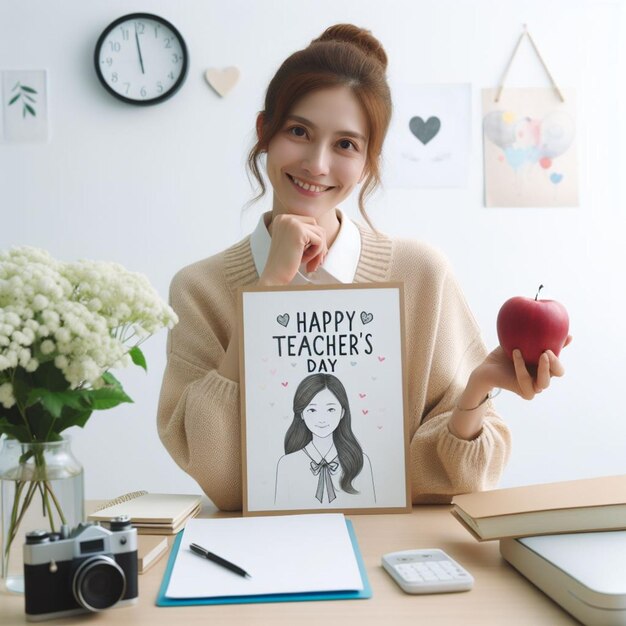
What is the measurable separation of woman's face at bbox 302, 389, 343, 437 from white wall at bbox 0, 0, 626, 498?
4.79 feet

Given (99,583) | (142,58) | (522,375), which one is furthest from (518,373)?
(142,58)

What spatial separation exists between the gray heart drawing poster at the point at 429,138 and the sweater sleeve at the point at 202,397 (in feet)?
4.39

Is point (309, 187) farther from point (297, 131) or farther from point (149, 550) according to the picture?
point (149, 550)

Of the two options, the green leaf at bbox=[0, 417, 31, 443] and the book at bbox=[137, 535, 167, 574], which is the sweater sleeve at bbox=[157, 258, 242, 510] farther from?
the green leaf at bbox=[0, 417, 31, 443]

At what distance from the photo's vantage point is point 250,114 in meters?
2.47

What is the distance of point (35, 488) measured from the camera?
0.77 metres

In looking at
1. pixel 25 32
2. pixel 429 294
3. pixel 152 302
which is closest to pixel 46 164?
pixel 25 32

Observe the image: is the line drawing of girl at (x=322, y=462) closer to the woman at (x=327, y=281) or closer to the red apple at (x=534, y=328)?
the woman at (x=327, y=281)

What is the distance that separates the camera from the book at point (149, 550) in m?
0.82

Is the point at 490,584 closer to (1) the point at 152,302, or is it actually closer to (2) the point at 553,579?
(2) the point at 553,579

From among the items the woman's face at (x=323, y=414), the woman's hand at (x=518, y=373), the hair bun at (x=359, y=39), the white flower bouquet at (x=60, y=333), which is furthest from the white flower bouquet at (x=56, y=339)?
the hair bun at (x=359, y=39)

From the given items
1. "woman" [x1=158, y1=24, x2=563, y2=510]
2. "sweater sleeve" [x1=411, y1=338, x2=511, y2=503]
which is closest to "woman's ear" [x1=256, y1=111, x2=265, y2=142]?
"woman" [x1=158, y1=24, x2=563, y2=510]

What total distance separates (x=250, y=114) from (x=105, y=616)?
77.9 inches

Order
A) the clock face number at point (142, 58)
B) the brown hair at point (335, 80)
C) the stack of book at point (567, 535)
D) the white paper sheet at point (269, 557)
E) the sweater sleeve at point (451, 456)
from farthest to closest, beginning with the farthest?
the clock face number at point (142, 58)
the brown hair at point (335, 80)
the sweater sleeve at point (451, 456)
the white paper sheet at point (269, 557)
the stack of book at point (567, 535)
